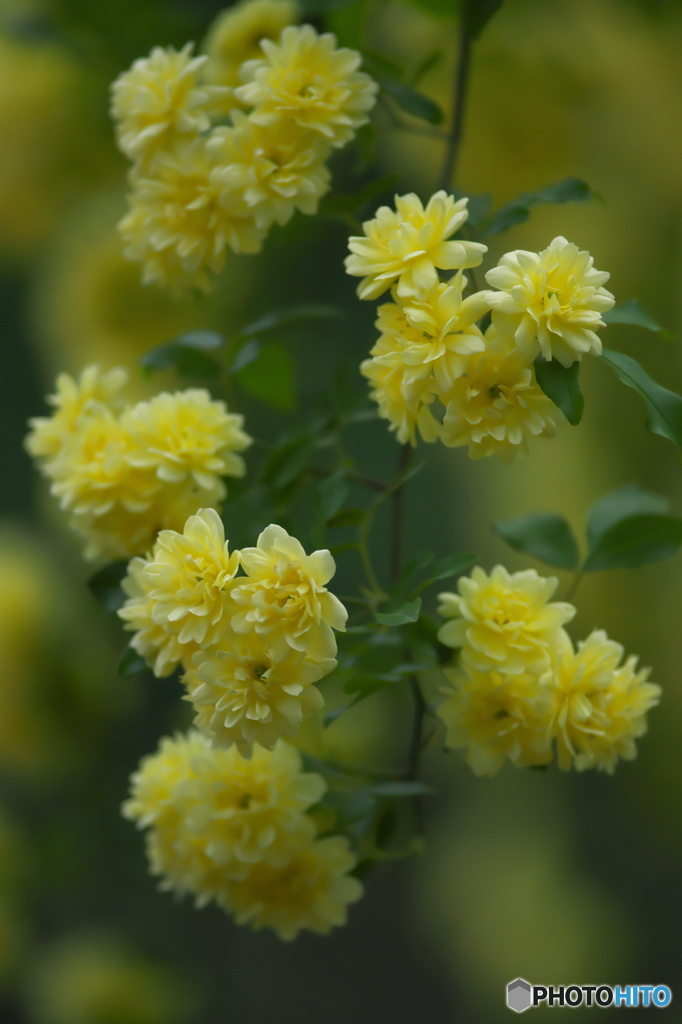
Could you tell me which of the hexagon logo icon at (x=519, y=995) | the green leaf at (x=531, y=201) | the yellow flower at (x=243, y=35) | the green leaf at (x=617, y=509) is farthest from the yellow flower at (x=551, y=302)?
the hexagon logo icon at (x=519, y=995)

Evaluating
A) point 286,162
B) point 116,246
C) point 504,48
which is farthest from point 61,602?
point 504,48

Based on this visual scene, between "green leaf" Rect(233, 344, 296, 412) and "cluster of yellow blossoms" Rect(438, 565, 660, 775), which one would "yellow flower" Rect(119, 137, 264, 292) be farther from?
"cluster of yellow blossoms" Rect(438, 565, 660, 775)

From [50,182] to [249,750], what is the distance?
71 centimetres

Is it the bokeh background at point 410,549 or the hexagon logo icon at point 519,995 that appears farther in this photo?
the bokeh background at point 410,549

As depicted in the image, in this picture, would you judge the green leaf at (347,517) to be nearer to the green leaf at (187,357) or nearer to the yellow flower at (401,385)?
the yellow flower at (401,385)

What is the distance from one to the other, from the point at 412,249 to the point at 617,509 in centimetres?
29

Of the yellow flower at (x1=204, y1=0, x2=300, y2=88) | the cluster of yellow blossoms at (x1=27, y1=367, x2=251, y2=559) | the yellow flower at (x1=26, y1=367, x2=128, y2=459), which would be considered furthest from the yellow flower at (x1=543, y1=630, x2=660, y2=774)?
the yellow flower at (x1=204, y1=0, x2=300, y2=88)

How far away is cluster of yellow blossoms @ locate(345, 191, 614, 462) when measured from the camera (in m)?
0.42

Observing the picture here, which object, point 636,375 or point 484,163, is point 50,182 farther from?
point 636,375

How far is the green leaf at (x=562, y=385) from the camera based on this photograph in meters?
0.42

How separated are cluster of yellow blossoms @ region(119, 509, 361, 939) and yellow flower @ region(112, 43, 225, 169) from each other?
26 cm

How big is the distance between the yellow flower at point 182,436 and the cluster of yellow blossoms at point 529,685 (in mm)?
166

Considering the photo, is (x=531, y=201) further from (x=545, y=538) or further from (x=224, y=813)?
(x=224, y=813)

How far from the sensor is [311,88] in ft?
1.67
